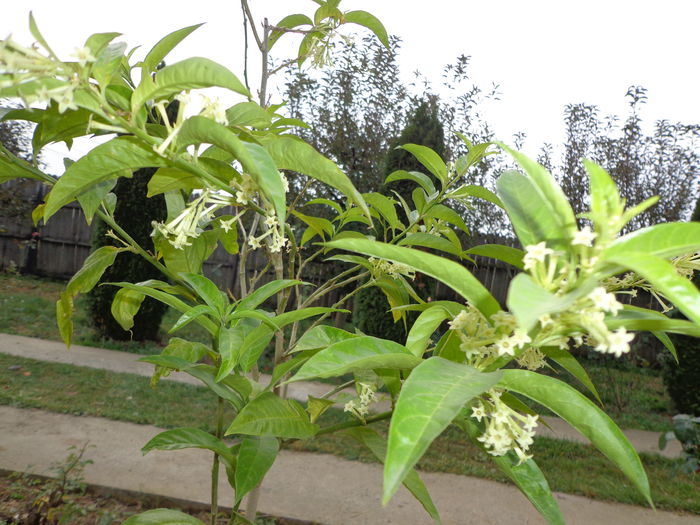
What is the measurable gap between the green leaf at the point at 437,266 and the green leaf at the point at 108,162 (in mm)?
350

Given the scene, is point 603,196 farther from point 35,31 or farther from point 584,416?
point 35,31

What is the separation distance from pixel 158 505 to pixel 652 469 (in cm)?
401

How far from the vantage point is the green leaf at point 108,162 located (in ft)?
2.64

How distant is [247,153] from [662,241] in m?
0.48

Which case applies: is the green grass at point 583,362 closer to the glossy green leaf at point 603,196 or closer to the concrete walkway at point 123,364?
the concrete walkway at point 123,364

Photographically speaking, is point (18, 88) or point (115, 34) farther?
point (115, 34)

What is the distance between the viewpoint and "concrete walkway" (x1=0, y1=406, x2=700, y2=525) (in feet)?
10.8

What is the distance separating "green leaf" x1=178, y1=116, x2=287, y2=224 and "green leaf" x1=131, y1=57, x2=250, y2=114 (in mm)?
67

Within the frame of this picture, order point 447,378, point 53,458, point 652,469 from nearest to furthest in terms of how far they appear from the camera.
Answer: point 447,378 → point 53,458 → point 652,469

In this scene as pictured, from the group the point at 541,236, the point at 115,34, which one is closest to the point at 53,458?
the point at 115,34

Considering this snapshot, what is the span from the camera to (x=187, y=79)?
716 millimetres

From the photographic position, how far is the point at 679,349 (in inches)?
248

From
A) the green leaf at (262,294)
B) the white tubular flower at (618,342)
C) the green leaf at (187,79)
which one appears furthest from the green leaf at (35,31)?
the white tubular flower at (618,342)

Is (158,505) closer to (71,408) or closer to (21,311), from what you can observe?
(71,408)
